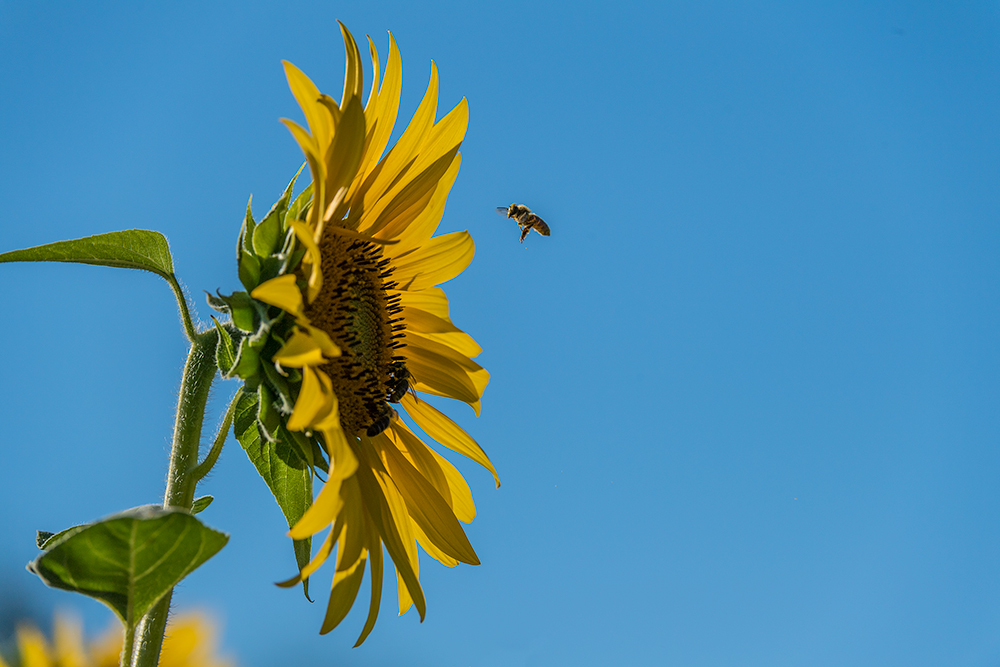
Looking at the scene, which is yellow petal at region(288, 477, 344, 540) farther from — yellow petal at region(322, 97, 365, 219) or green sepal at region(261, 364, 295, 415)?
yellow petal at region(322, 97, 365, 219)

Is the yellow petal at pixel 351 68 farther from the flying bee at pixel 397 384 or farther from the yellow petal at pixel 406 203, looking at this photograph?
the flying bee at pixel 397 384

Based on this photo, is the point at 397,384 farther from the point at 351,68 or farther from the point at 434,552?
the point at 351,68

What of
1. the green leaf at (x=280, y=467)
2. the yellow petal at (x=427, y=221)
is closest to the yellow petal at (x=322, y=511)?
the green leaf at (x=280, y=467)

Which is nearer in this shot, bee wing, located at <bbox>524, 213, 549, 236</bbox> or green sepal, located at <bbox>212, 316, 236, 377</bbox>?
green sepal, located at <bbox>212, 316, 236, 377</bbox>

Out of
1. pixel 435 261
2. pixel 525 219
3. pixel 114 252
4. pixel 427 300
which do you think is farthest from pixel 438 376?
pixel 525 219

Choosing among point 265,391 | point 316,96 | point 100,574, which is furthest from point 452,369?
point 100,574

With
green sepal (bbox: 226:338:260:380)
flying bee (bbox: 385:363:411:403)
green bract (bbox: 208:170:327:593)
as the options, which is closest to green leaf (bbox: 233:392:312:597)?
green bract (bbox: 208:170:327:593)
